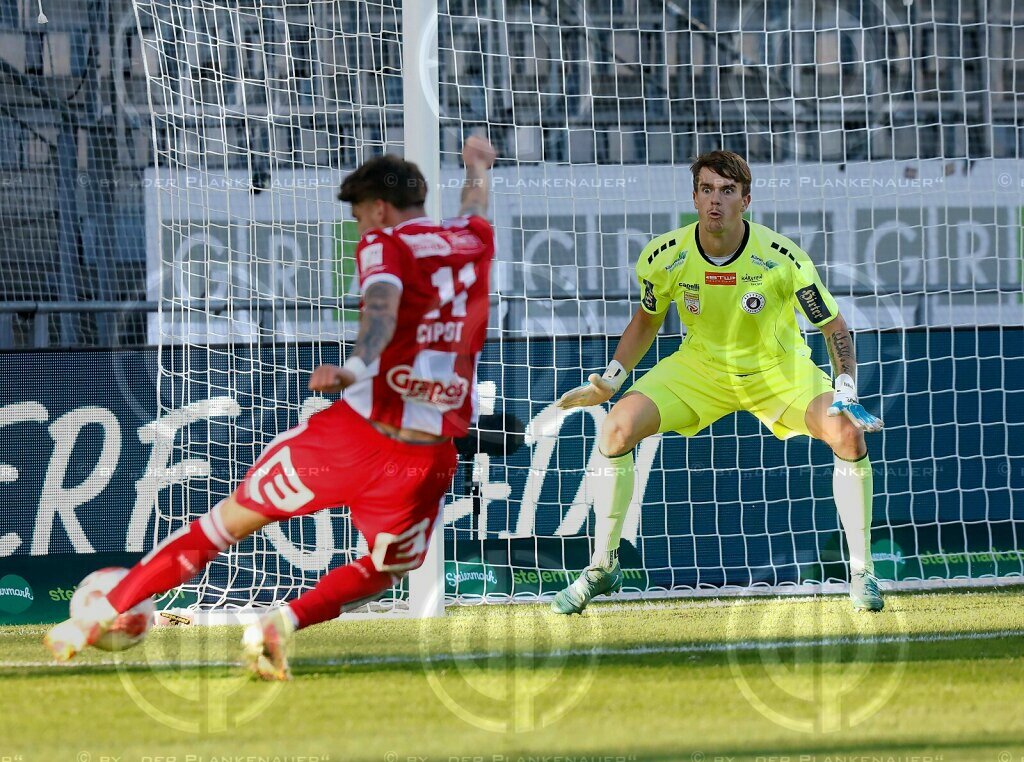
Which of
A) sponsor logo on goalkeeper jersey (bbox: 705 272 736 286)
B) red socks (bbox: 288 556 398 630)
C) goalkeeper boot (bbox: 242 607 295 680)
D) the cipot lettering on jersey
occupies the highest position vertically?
sponsor logo on goalkeeper jersey (bbox: 705 272 736 286)

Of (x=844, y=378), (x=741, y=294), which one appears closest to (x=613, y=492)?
(x=741, y=294)

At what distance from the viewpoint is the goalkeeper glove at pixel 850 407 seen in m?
5.66

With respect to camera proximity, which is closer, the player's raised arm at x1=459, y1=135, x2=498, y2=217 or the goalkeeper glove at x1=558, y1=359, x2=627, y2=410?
the player's raised arm at x1=459, y1=135, x2=498, y2=217

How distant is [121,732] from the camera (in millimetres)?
3801

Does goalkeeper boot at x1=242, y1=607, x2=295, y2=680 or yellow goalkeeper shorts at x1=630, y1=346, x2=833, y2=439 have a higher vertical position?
yellow goalkeeper shorts at x1=630, y1=346, x2=833, y2=439

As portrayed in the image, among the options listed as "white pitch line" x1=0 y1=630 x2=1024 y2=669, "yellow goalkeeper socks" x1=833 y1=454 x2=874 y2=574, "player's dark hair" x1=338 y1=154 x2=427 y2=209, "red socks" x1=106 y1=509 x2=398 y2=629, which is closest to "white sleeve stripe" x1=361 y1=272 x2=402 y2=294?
"player's dark hair" x1=338 y1=154 x2=427 y2=209

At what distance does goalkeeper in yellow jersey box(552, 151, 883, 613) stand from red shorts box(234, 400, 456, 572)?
78.7 inches

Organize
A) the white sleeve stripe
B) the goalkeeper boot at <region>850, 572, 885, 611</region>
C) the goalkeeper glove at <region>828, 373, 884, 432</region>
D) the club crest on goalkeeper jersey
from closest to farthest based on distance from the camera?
the white sleeve stripe → the goalkeeper glove at <region>828, 373, 884, 432</region> → the goalkeeper boot at <region>850, 572, 885, 611</region> → the club crest on goalkeeper jersey

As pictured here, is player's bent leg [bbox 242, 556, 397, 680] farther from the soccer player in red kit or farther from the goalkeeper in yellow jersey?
the goalkeeper in yellow jersey

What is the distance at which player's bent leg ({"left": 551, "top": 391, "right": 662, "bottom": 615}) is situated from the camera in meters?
6.29

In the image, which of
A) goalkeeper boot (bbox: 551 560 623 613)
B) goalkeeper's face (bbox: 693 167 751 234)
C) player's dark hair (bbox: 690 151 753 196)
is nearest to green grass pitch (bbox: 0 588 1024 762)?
goalkeeper boot (bbox: 551 560 623 613)

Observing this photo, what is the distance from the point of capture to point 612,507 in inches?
252

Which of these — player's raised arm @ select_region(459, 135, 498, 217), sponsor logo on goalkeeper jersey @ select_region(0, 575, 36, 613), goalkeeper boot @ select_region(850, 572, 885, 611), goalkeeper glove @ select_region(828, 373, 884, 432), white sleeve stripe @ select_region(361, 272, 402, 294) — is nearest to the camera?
white sleeve stripe @ select_region(361, 272, 402, 294)

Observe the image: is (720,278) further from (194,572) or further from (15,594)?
(15,594)
